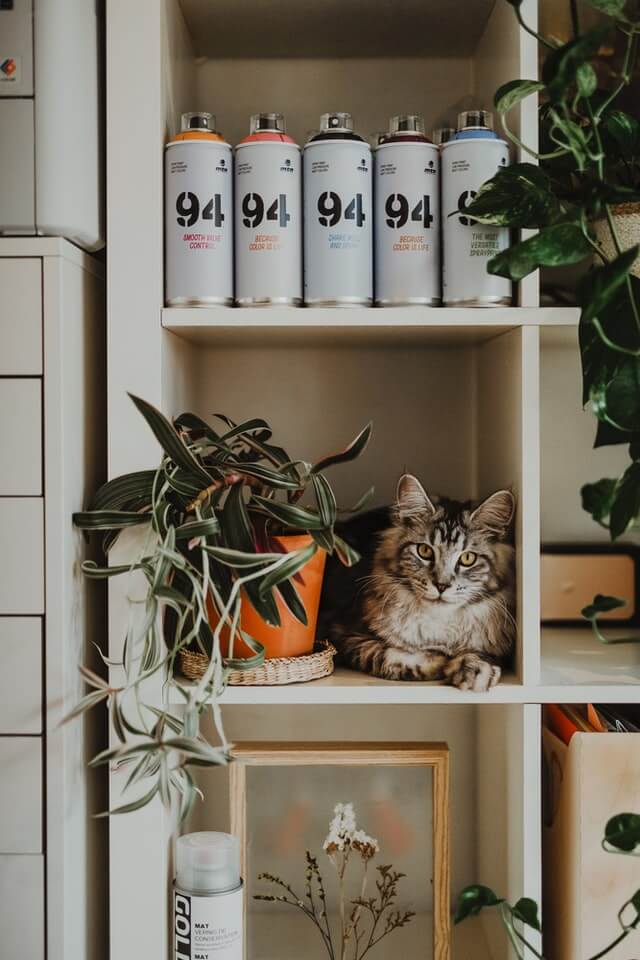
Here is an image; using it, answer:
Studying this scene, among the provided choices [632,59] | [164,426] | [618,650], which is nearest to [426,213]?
[632,59]

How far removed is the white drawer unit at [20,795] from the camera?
104 cm

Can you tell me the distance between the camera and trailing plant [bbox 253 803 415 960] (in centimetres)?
121

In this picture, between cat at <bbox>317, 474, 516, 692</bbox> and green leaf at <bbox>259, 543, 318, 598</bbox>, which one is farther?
cat at <bbox>317, 474, 516, 692</bbox>

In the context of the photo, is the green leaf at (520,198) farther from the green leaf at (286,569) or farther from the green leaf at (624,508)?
the green leaf at (286,569)

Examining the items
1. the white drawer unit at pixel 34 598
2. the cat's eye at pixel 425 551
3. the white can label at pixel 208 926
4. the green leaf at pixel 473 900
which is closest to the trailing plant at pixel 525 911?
the green leaf at pixel 473 900

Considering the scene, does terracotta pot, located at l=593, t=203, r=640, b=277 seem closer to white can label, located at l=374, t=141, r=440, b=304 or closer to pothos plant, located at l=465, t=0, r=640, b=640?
pothos plant, located at l=465, t=0, r=640, b=640

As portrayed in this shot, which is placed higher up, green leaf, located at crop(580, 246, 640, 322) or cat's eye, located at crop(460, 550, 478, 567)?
green leaf, located at crop(580, 246, 640, 322)

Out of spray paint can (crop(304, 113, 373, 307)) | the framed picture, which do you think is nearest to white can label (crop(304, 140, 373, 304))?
spray paint can (crop(304, 113, 373, 307))

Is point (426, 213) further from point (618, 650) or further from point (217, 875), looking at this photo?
point (217, 875)

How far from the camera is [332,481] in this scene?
1.44 m

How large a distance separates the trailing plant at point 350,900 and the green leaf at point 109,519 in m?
0.50

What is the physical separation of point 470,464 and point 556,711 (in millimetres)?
430

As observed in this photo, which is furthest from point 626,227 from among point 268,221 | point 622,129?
point 268,221

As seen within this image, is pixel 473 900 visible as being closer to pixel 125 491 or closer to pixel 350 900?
pixel 350 900
